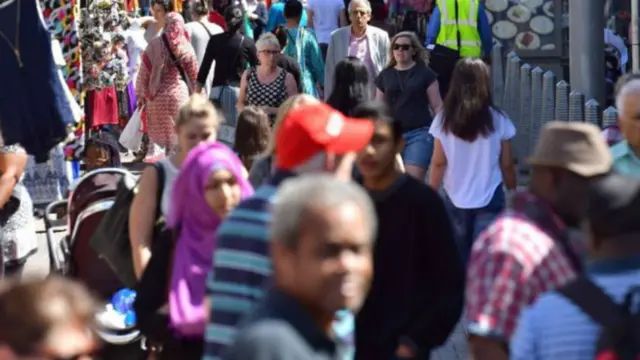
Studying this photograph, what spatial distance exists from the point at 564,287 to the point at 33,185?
9.72 meters

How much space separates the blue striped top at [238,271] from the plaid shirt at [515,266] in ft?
2.34

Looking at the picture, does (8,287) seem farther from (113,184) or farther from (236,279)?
(113,184)

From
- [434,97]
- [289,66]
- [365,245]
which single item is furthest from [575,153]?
[289,66]

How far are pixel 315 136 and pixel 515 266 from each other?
0.80 meters

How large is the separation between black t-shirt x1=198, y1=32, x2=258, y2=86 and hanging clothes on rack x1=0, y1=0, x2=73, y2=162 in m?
5.34

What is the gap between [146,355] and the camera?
26.3 feet

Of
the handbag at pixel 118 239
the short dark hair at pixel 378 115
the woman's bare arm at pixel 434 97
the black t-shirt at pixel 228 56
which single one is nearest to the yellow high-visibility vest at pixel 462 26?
the black t-shirt at pixel 228 56

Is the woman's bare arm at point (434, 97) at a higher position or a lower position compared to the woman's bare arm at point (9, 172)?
lower

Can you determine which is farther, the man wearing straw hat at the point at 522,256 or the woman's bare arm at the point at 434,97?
the woman's bare arm at the point at 434,97

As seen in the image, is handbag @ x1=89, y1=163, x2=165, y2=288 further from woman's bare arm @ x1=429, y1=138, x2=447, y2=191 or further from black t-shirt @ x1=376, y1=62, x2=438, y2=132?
black t-shirt @ x1=376, y1=62, x2=438, y2=132

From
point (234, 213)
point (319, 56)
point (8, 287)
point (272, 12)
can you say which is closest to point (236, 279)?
point (234, 213)

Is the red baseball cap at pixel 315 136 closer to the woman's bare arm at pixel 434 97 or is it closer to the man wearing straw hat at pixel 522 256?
the man wearing straw hat at pixel 522 256

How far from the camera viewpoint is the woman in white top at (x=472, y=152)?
945 cm

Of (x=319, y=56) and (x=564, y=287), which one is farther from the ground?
(x=564, y=287)
